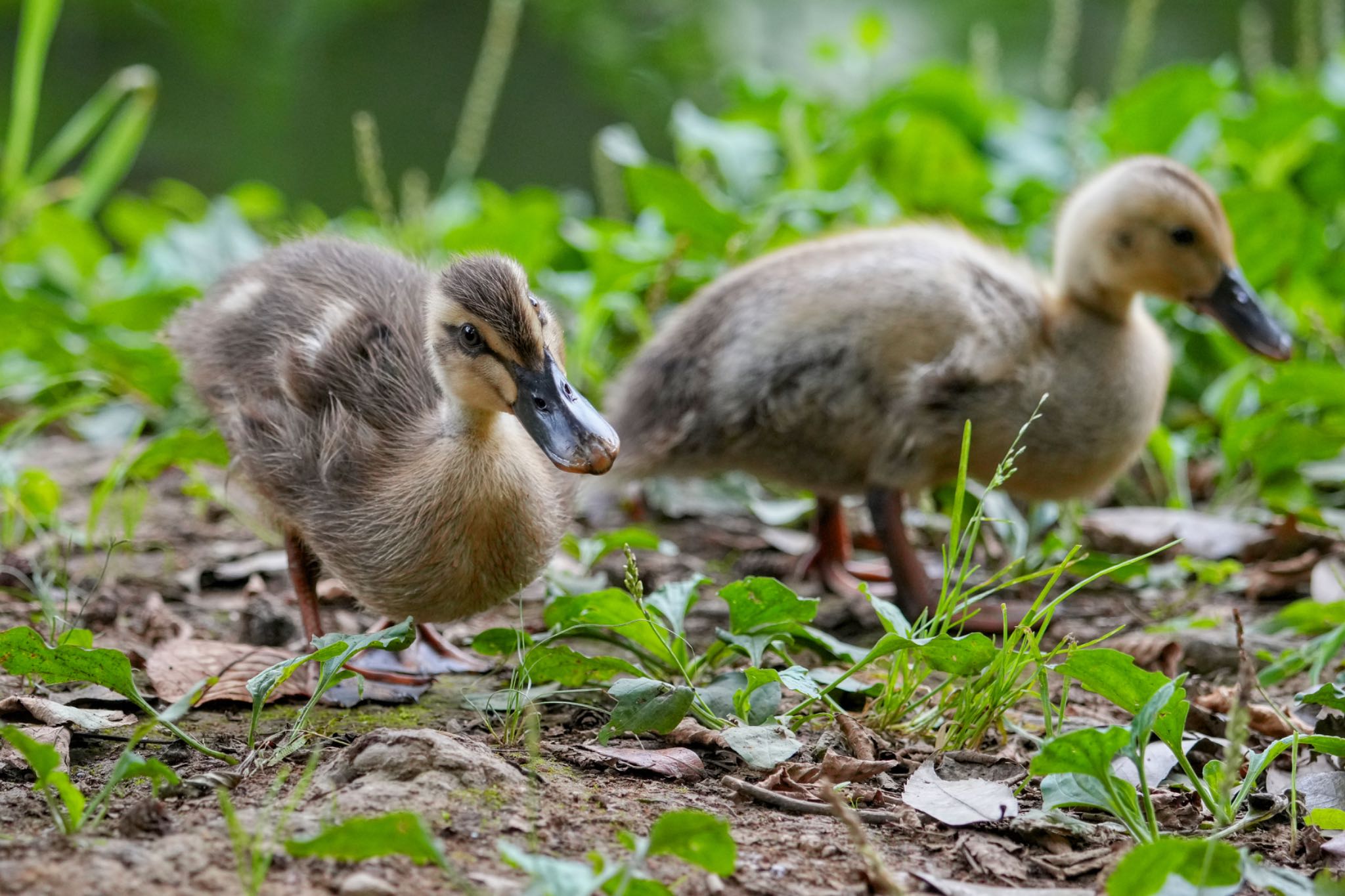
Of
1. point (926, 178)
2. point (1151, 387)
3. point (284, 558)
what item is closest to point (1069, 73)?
point (926, 178)

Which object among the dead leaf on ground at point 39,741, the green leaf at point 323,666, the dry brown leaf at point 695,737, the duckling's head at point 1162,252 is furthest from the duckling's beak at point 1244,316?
the dead leaf on ground at point 39,741

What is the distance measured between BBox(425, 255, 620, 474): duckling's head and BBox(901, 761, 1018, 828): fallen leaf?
2.71 feet

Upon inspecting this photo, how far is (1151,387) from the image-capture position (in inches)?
160

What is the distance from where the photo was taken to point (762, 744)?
8.34ft

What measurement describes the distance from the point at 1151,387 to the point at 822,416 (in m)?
0.99

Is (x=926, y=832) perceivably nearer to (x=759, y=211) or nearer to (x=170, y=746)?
(x=170, y=746)

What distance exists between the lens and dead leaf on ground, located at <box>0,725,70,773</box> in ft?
7.86

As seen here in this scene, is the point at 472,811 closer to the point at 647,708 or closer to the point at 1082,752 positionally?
the point at 647,708

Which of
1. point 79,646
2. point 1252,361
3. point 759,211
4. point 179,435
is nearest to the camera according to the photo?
point 79,646

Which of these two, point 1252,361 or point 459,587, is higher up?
point 459,587

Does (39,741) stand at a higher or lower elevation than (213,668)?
higher

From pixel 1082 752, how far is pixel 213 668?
178 cm

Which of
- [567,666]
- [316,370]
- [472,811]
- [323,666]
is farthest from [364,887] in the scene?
[316,370]

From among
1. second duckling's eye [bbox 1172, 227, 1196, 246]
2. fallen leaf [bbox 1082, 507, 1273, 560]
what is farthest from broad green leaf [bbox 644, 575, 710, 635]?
second duckling's eye [bbox 1172, 227, 1196, 246]
